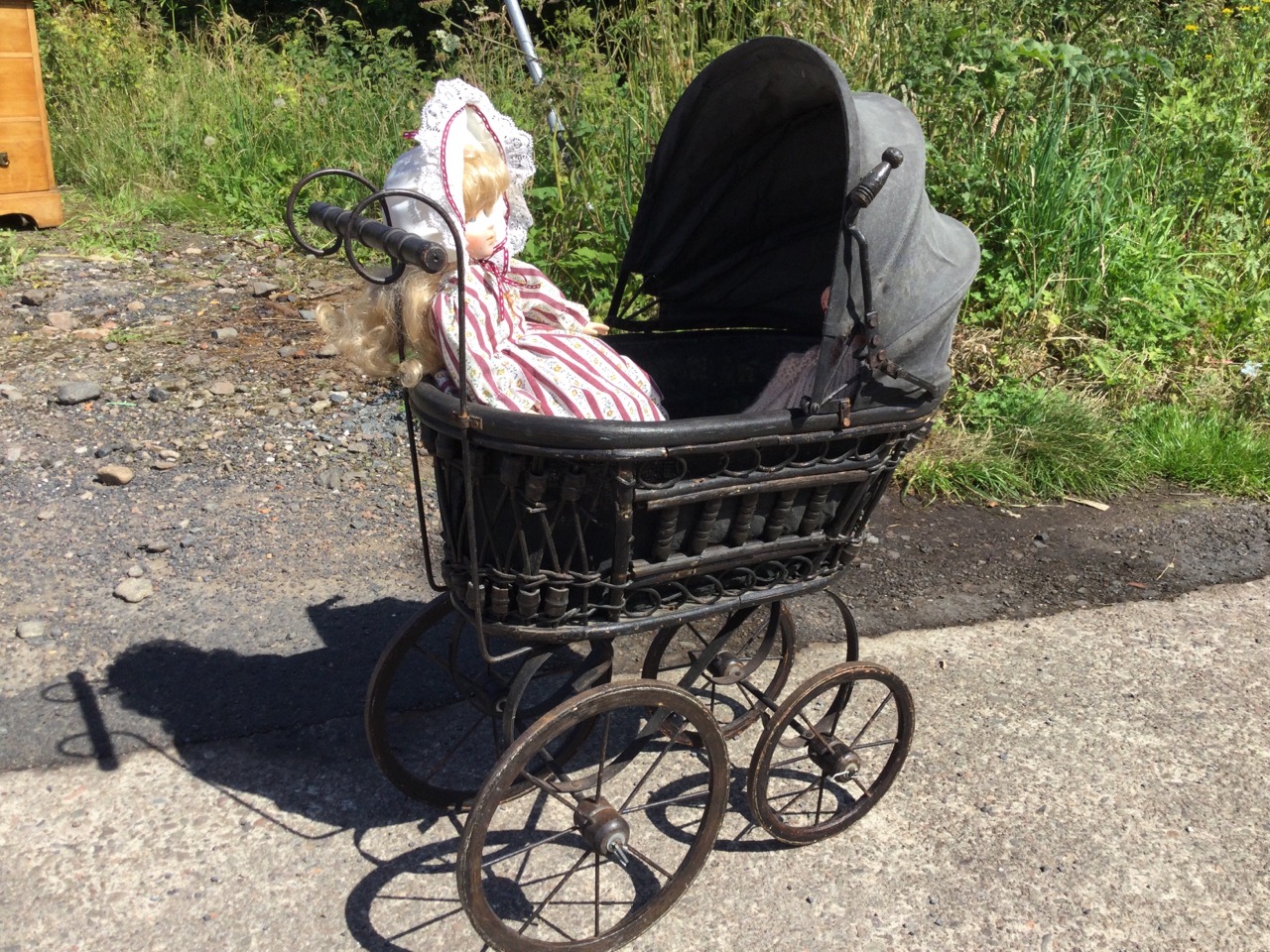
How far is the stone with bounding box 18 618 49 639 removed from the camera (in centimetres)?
331

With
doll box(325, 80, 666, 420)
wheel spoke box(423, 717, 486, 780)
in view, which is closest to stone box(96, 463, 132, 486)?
wheel spoke box(423, 717, 486, 780)

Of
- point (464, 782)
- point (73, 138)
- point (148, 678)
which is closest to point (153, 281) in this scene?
point (73, 138)

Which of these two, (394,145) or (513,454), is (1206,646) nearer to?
(513,454)

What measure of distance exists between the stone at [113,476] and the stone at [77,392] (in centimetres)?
62

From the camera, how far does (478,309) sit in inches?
98.6

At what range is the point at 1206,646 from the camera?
380 centimetres

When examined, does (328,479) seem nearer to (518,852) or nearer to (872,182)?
(518,852)

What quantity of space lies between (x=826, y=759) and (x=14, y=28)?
6100mm

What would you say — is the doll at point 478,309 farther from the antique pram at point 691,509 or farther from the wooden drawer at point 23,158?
the wooden drawer at point 23,158

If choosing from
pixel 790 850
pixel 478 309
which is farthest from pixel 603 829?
pixel 478 309

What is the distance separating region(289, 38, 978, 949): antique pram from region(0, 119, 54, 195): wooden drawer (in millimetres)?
4601

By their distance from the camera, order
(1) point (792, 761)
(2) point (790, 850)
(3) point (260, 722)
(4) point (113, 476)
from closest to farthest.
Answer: (2) point (790, 850), (1) point (792, 761), (3) point (260, 722), (4) point (113, 476)

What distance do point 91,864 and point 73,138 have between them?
6.34 meters

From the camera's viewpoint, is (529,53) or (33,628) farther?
(529,53)
